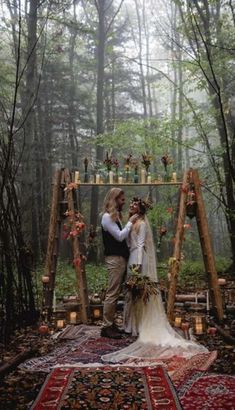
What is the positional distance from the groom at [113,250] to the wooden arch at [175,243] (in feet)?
2.33

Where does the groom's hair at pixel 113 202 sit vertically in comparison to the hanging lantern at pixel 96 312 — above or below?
above

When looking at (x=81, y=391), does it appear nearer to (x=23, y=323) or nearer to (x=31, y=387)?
(x=31, y=387)

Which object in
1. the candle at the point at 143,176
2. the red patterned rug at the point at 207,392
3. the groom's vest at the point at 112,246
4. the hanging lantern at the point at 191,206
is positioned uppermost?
the candle at the point at 143,176

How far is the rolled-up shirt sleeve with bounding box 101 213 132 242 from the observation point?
538cm

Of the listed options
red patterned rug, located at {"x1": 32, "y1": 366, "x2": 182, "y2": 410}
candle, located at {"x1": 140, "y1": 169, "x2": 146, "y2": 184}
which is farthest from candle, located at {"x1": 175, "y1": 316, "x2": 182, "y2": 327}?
candle, located at {"x1": 140, "y1": 169, "x2": 146, "y2": 184}

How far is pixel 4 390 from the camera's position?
343cm

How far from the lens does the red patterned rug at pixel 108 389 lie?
9.98ft

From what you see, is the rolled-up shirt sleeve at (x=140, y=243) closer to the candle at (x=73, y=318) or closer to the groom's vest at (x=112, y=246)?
the groom's vest at (x=112, y=246)

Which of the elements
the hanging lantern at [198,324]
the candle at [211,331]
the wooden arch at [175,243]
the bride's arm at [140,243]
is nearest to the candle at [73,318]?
the wooden arch at [175,243]

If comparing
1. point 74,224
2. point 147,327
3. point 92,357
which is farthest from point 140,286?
point 74,224

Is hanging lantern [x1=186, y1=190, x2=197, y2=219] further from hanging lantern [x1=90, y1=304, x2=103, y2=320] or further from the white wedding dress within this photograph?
hanging lantern [x1=90, y1=304, x2=103, y2=320]

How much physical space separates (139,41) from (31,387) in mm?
18982

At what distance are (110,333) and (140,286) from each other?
2.27ft

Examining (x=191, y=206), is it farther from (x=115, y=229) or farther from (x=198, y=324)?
(x=198, y=324)
